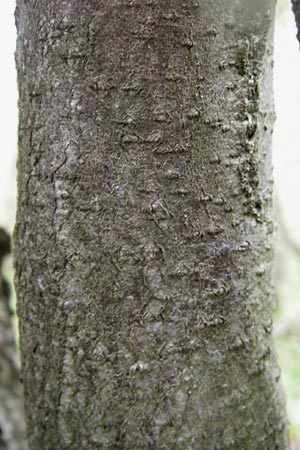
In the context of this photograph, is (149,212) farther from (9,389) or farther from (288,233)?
(288,233)

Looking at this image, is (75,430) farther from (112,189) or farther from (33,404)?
(112,189)

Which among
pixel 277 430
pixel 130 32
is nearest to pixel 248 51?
pixel 130 32

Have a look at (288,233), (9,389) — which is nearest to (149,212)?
(9,389)

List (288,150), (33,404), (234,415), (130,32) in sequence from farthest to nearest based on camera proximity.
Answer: (288,150)
(33,404)
(234,415)
(130,32)

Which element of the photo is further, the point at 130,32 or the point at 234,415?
the point at 234,415

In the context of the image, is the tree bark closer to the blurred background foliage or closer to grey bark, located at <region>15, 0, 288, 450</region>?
grey bark, located at <region>15, 0, 288, 450</region>

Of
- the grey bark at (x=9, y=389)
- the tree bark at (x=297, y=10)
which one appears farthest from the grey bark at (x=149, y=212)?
the grey bark at (x=9, y=389)
